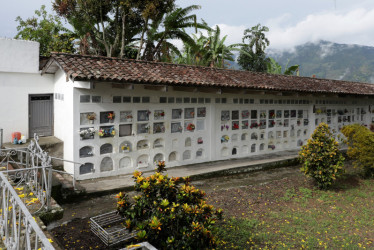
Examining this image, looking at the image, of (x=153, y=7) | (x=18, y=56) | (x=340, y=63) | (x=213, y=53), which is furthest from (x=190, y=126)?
(x=340, y=63)

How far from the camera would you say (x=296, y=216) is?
5.32m

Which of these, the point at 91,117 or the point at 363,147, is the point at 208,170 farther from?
the point at 363,147

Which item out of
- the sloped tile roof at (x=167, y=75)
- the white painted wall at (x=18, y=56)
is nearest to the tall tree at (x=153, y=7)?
the sloped tile roof at (x=167, y=75)

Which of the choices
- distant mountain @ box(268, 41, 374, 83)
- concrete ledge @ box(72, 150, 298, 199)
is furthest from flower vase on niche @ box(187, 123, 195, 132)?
distant mountain @ box(268, 41, 374, 83)

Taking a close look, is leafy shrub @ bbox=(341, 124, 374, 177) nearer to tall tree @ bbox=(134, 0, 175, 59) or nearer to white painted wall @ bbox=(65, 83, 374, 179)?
white painted wall @ bbox=(65, 83, 374, 179)

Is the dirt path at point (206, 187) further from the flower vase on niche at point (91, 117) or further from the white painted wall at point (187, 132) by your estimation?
the flower vase on niche at point (91, 117)

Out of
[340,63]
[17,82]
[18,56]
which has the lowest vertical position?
[17,82]

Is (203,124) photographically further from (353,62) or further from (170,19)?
(353,62)

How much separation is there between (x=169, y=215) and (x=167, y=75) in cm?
495

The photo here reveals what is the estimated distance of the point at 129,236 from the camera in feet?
13.5

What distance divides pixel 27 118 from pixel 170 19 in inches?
331

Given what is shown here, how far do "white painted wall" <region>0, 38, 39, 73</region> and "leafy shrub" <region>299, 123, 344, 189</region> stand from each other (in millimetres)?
7450

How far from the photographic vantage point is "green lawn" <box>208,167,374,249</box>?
4.38m

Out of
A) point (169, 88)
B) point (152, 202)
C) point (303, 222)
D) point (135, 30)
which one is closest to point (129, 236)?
point (152, 202)
